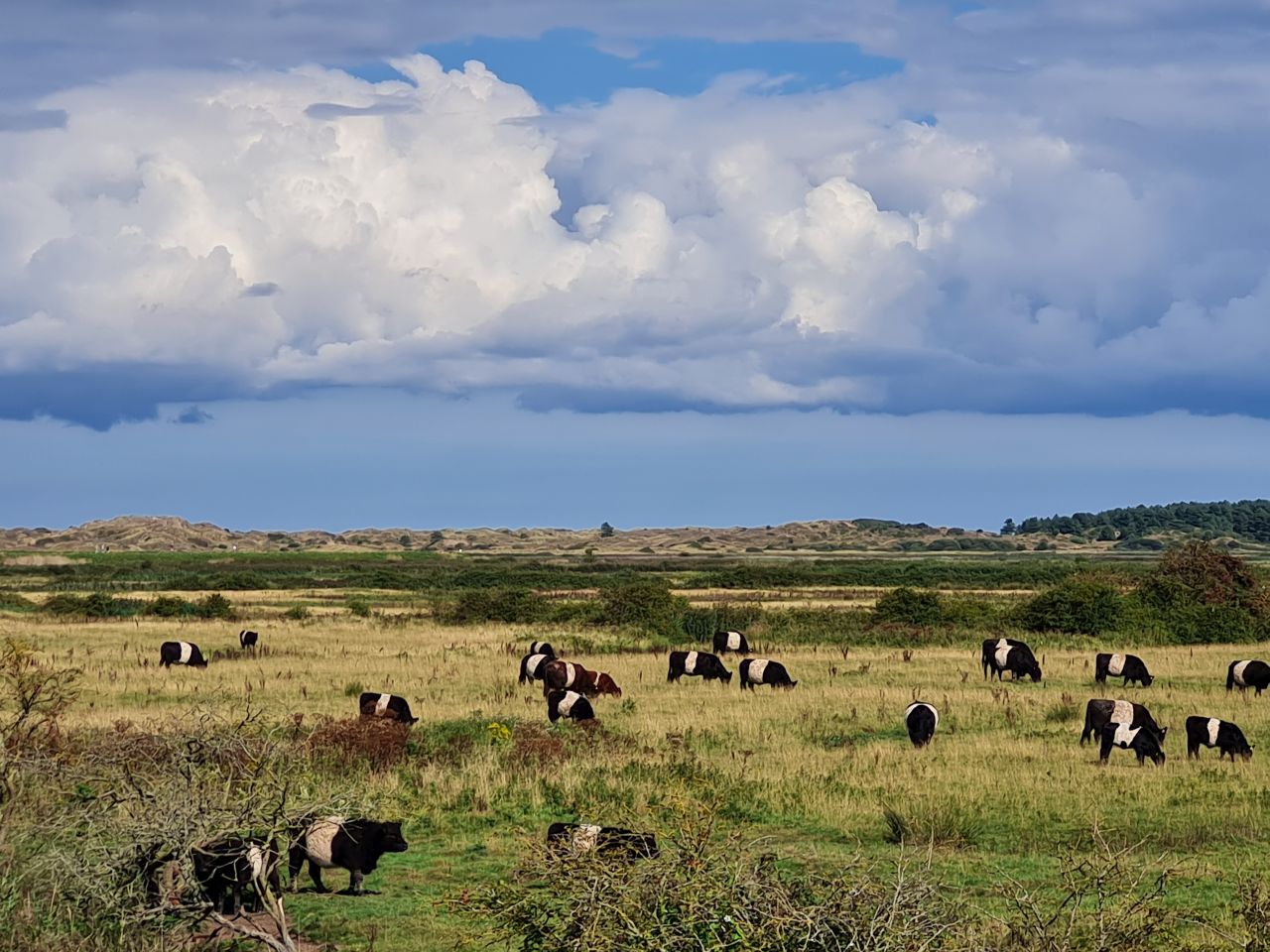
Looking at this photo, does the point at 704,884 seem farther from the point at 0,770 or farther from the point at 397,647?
the point at 397,647

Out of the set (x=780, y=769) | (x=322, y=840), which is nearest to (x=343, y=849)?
(x=322, y=840)

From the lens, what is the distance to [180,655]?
3578 cm

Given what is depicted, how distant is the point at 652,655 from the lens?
40969 millimetres

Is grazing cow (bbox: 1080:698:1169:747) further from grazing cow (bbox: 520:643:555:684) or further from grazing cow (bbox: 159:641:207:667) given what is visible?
grazing cow (bbox: 159:641:207:667)

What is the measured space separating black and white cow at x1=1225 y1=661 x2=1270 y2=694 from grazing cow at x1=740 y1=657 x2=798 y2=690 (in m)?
10.2

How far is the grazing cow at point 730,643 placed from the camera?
4053cm

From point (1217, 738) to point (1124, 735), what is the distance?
1794mm

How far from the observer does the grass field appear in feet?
48.4

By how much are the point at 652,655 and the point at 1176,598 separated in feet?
72.0

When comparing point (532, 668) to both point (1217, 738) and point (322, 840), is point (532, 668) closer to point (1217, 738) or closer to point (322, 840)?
point (1217, 738)

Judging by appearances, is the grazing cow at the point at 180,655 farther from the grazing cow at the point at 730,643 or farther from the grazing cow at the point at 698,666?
the grazing cow at the point at 730,643

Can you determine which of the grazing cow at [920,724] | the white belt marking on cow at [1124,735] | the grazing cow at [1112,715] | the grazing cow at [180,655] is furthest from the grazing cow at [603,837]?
the grazing cow at [180,655]

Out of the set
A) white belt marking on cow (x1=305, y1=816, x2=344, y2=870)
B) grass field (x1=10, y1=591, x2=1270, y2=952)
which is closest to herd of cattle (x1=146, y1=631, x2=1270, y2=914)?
white belt marking on cow (x1=305, y1=816, x2=344, y2=870)

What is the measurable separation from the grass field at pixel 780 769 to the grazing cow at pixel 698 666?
1.96 ft
